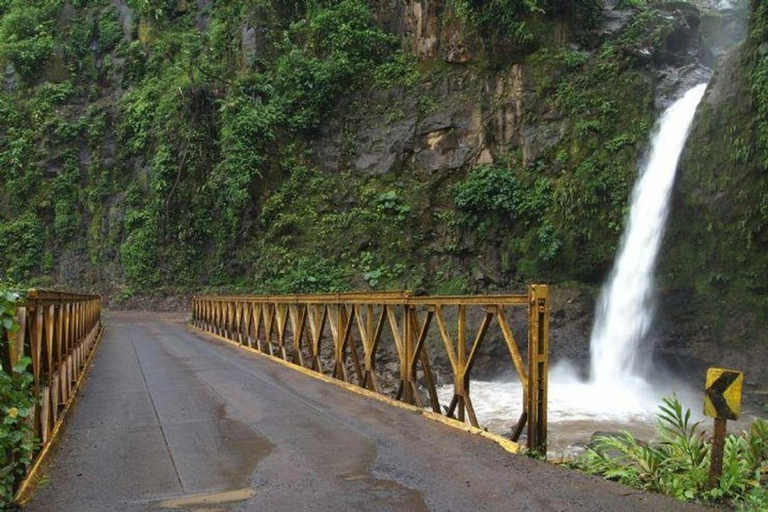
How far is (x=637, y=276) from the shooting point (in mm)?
15773

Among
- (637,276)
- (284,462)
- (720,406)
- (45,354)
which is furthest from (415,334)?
(637,276)

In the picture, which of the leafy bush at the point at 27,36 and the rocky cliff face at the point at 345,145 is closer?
the rocky cliff face at the point at 345,145

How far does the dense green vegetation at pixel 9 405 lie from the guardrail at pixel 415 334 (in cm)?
391

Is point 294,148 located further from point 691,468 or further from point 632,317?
point 691,468

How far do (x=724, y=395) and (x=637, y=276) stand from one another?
12.3 meters

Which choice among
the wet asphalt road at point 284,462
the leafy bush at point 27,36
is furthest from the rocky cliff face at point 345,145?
the wet asphalt road at point 284,462

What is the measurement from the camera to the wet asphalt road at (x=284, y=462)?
161 inches

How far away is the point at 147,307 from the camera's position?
93.6 ft

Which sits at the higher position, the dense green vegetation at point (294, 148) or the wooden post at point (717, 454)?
the dense green vegetation at point (294, 148)

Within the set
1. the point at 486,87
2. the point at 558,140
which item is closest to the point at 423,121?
the point at 486,87

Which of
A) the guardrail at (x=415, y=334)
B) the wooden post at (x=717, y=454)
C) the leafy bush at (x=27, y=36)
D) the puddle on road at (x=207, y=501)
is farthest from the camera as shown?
the leafy bush at (x=27, y=36)

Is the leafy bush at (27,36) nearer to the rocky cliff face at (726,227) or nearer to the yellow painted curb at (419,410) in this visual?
the yellow painted curb at (419,410)

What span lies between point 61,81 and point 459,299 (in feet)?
120

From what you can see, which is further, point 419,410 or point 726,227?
point 726,227
